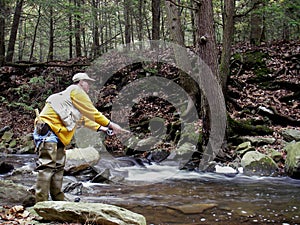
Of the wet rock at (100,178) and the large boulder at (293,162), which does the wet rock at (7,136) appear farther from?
the large boulder at (293,162)

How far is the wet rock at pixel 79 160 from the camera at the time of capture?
7914 mm

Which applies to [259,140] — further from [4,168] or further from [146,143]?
[4,168]

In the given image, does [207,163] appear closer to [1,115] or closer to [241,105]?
[241,105]

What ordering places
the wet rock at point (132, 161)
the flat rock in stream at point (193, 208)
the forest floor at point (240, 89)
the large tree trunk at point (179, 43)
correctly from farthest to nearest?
the large tree trunk at point (179, 43) < the forest floor at point (240, 89) < the wet rock at point (132, 161) < the flat rock in stream at point (193, 208)

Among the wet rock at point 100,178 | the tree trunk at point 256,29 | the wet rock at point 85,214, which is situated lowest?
the wet rock at point 100,178

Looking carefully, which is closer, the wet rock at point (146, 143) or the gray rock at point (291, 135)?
the gray rock at point (291, 135)

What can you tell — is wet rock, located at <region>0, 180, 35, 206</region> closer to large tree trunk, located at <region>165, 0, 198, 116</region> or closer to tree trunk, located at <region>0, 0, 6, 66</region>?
large tree trunk, located at <region>165, 0, 198, 116</region>

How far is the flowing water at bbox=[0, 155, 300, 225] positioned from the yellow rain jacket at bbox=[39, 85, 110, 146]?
61.7 inches

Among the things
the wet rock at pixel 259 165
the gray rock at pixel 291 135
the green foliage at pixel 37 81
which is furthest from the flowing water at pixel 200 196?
the green foliage at pixel 37 81

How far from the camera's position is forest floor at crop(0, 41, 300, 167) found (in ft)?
36.3

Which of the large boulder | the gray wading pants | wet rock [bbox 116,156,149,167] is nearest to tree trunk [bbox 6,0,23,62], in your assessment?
wet rock [bbox 116,156,149,167]

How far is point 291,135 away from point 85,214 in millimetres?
7418

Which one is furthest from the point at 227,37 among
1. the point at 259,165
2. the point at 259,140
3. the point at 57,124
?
the point at 57,124

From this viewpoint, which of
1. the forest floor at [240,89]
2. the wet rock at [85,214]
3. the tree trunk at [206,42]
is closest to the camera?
the wet rock at [85,214]
